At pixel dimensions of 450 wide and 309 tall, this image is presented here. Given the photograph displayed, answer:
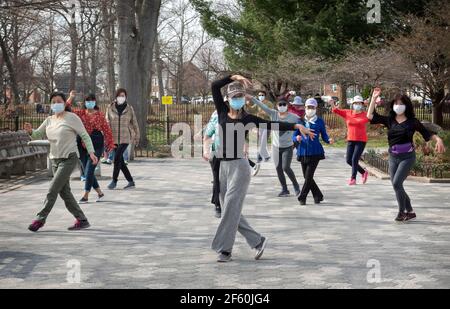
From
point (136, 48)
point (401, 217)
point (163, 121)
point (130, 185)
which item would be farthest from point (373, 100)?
point (163, 121)

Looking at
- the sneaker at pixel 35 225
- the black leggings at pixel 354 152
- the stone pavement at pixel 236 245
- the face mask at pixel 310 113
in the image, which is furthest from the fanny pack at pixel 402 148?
the sneaker at pixel 35 225

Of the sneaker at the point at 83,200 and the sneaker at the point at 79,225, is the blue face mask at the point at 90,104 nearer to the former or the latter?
the sneaker at the point at 83,200

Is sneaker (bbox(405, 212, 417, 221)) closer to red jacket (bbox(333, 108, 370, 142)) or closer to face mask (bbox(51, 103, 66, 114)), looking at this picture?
red jacket (bbox(333, 108, 370, 142))

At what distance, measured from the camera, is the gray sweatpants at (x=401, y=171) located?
960cm

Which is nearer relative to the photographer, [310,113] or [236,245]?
[236,245]

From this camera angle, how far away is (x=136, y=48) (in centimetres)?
2238

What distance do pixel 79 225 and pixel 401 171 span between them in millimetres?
4409

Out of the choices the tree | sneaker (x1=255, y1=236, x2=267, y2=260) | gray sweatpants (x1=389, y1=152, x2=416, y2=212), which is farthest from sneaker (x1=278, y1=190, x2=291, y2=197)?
the tree

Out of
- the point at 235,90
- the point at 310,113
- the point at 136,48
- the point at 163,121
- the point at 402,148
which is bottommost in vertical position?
the point at 402,148

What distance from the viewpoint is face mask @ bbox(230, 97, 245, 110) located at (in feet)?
23.0

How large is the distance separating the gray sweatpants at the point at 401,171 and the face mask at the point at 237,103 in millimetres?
3473

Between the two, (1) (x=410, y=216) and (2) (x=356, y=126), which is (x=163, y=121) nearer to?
(2) (x=356, y=126)

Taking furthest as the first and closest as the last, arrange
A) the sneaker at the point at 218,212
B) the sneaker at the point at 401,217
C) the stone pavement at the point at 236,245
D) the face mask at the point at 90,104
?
the face mask at the point at 90,104
the sneaker at the point at 218,212
the sneaker at the point at 401,217
the stone pavement at the point at 236,245
